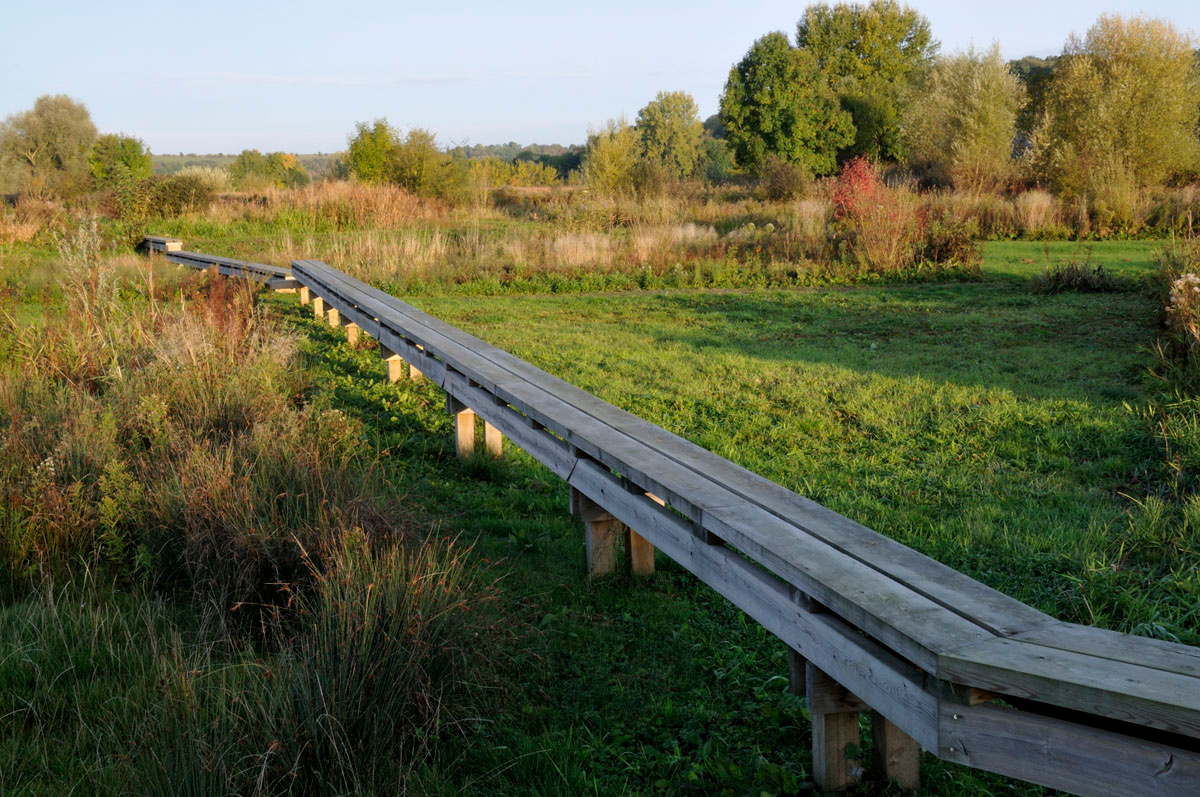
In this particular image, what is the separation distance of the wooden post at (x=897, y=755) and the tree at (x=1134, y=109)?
71.0ft

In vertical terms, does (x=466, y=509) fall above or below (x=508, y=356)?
below

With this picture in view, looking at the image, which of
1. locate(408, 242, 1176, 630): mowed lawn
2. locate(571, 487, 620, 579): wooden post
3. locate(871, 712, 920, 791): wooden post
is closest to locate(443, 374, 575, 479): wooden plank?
locate(571, 487, 620, 579): wooden post

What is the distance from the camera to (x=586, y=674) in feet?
10.2

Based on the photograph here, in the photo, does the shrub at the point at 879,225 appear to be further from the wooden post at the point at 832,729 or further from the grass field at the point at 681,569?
the wooden post at the point at 832,729

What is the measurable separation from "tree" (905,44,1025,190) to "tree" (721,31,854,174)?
30.0 ft

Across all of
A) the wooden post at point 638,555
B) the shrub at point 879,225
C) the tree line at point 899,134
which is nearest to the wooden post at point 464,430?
the wooden post at point 638,555

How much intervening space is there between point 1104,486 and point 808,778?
2988mm

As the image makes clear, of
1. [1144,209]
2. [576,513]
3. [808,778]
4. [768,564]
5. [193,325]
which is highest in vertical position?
[1144,209]

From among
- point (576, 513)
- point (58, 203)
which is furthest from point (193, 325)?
point (58, 203)

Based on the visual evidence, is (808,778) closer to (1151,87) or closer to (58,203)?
(58,203)

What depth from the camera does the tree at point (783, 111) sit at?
35.9 meters

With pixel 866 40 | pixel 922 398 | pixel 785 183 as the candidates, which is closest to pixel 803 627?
pixel 922 398

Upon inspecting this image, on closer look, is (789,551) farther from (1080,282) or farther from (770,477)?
(1080,282)

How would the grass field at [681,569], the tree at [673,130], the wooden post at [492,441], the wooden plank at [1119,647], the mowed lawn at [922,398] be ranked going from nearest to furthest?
1. the wooden plank at [1119,647]
2. the grass field at [681,569]
3. the mowed lawn at [922,398]
4. the wooden post at [492,441]
5. the tree at [673,130]
